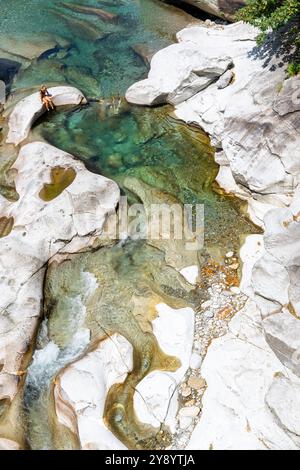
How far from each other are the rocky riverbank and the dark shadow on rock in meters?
0.18

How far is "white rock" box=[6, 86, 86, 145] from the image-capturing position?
79.8 ft

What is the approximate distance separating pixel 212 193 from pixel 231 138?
9.64 feet

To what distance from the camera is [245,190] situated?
2073cm

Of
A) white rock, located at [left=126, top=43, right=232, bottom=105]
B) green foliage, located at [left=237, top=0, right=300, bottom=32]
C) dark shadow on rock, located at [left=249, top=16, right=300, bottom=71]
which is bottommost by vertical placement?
white rock, located at [left=126, top=43, right=232, bottom=105]

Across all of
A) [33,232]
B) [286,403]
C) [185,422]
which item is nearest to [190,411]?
[185,422]

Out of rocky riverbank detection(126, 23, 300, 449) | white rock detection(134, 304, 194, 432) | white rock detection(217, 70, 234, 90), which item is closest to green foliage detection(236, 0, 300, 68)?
rocky riverbank detection(126, 23, 300, 449)

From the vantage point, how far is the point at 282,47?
2184 centimetres

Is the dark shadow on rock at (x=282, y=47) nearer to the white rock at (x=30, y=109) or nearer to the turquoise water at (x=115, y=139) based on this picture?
the turquoise water at (x=115, y=139)

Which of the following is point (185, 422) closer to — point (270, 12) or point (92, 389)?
point (92, 389)

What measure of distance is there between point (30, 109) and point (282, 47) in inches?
575

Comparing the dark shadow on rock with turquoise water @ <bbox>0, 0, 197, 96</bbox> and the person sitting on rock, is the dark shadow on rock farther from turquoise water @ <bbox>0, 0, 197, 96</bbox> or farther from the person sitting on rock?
the person sitting on rock

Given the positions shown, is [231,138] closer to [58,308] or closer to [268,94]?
[268,94]
